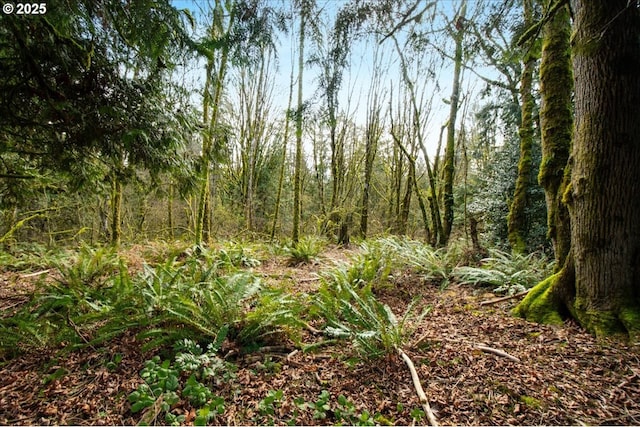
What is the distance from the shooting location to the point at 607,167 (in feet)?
6.36

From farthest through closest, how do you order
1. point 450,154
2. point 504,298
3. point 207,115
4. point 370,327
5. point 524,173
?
point 450,154 → point 207,115 → point 524,173 → point 504,298 → point 370,327

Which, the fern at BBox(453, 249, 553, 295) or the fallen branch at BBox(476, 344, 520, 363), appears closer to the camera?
the fallen branch at BBox(476, 344, 520, 363)

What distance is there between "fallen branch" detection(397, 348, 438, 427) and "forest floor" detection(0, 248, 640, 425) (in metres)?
0.04

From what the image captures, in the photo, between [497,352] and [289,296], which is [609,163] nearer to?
[497,352]

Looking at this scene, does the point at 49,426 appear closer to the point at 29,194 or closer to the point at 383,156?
the point at 29,194

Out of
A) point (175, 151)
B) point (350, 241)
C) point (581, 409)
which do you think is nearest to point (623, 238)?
point (581, 409)

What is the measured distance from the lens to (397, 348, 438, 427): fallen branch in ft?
4.50

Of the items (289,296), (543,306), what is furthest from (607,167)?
(289,296)

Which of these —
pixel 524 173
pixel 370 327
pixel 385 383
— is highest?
pixel 524 173

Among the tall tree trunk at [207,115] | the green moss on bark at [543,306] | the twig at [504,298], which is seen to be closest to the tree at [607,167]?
the green moss on bark at [543,306]

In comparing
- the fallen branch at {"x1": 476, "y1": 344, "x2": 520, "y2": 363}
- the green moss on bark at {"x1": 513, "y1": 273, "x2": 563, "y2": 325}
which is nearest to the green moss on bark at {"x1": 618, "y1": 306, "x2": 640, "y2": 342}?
the green moss on bark at {"x1": 513, "y1": 273, "x2": 563, "y2": 325}

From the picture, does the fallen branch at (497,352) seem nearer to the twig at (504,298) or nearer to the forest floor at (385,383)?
the forest floor at (385,383)

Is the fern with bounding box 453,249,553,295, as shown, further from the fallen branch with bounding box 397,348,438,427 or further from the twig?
the fallen branch with bounding box 397,348,438,427

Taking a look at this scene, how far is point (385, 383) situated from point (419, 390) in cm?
22
